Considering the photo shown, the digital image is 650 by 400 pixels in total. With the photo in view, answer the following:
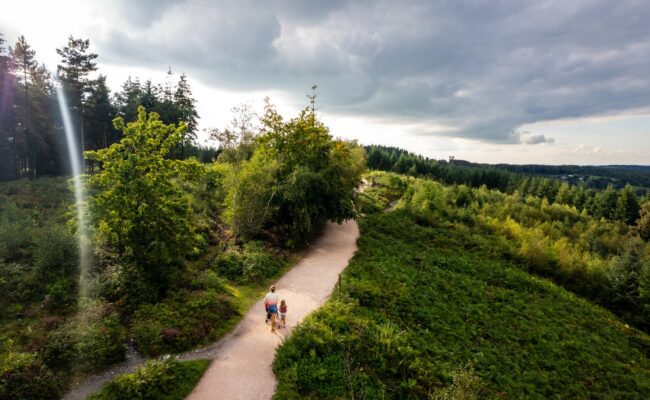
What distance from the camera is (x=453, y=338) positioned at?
12773mm

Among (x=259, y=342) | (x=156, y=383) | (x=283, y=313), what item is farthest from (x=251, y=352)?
(x=156, y=383)

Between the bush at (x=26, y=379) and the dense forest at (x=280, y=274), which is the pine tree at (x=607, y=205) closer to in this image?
the dense forest at (x=280, y=274)

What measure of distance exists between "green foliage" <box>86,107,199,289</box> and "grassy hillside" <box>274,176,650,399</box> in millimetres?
6280

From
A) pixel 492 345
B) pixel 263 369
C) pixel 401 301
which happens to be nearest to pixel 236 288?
pixel 263 369

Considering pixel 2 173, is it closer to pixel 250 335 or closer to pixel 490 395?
pixel 250 335

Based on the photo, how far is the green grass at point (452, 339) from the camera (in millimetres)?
9797

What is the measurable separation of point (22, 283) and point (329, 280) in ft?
41.0

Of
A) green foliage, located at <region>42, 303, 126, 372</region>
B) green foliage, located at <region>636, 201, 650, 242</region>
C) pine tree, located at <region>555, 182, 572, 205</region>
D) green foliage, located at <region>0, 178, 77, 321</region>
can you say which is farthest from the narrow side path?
pine tree, located at <region>555, 182, 572, 205</region>

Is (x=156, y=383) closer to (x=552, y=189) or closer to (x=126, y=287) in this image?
(x=126, y=287)

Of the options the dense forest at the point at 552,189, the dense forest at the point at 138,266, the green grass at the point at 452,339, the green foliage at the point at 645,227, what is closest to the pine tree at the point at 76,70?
the dense forest at the point at 138,266

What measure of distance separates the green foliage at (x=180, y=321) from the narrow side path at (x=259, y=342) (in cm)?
55

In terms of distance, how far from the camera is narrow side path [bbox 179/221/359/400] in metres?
9.04

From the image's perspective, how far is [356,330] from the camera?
1160cm

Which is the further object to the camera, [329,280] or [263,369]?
[329,280]
